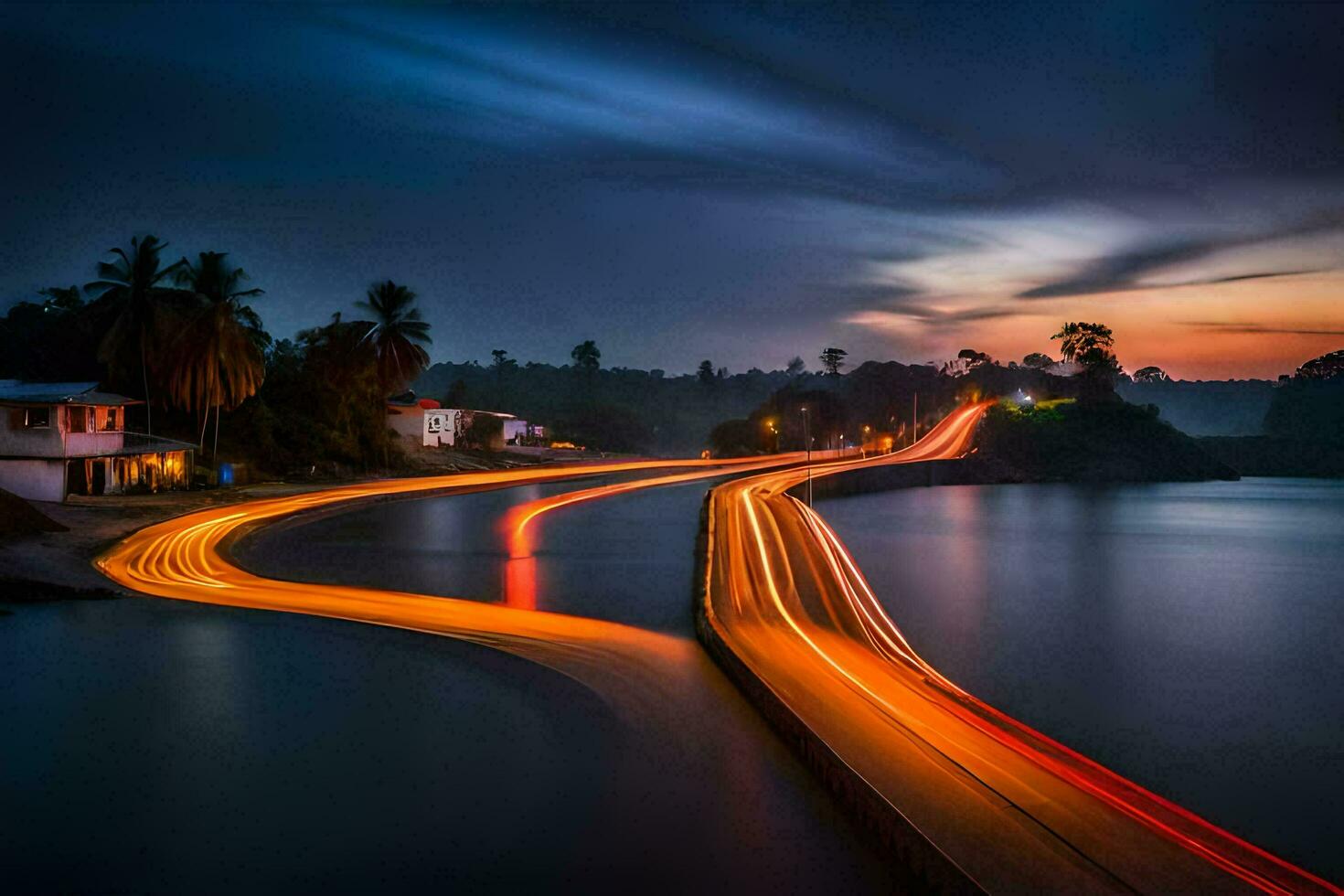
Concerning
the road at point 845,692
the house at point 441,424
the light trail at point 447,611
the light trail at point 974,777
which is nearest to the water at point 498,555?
the light trail at point 447,611

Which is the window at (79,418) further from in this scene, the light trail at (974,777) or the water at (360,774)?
the light trail at (974,777)

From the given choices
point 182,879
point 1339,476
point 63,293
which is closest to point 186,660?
point 182,879

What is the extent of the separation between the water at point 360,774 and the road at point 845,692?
0.77 meters

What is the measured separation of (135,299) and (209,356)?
5.60 m

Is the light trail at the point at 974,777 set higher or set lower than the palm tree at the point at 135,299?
lower

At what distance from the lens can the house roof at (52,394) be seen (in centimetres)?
4291

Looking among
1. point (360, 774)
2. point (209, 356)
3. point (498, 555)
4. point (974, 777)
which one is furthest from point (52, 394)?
point (974, 777)

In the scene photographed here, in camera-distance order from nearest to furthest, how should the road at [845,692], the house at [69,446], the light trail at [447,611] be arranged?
the road at [845,692] < the light trail at [447,611] < the house at [69,446]

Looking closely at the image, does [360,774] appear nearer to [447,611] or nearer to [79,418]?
[447,611]

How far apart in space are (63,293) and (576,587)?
59227mm

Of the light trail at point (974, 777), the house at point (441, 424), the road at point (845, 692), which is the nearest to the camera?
the light trail at point (974, 777)

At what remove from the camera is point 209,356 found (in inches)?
2109

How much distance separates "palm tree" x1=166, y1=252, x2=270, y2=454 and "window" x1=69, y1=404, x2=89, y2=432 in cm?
907

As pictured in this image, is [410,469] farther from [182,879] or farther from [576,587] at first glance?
[182,879]
